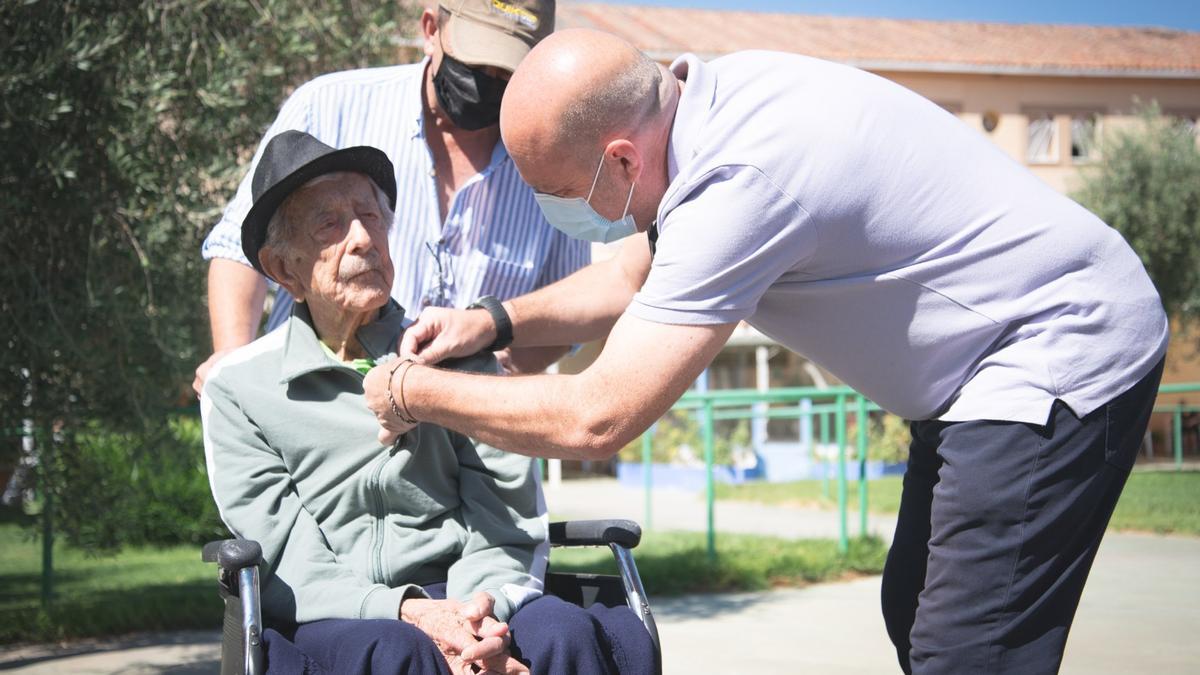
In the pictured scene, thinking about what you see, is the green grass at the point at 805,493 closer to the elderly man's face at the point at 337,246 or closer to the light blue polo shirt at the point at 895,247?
the elderly man's face at the point at 337,246

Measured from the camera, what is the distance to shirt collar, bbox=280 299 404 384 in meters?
2.71

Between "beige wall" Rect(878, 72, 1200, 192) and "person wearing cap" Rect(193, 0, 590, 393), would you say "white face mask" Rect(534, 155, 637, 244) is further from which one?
"beige wall" Rect(878, 72, 1200, 192)

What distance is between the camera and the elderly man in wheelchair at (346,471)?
8.30ft

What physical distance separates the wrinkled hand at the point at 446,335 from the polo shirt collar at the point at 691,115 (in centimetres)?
73

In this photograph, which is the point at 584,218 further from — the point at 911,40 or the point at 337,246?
the point at 911,40

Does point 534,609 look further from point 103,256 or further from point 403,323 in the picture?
point 103,256

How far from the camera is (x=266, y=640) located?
7.80ft

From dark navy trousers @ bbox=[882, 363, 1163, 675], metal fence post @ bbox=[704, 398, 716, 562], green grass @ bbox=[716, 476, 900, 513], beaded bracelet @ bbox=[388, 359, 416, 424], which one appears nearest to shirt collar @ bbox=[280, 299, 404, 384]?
beaded bracelet @ bbox=[388, 359, 416, 424]

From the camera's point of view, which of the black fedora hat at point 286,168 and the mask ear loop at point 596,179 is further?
the black fedora hat at point 286,168

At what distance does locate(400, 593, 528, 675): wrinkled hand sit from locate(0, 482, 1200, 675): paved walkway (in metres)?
2.79

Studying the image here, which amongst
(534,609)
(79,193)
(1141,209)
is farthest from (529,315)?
(1141,209)

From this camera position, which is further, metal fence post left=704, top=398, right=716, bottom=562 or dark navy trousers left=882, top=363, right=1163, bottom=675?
Result: metal fence post left=704, top=398, right=716, bottom=562

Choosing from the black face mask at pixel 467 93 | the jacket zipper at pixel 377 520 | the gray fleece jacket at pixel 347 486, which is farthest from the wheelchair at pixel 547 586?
the black face mask at pixel 467 93

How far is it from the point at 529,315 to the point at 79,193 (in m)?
3.27
